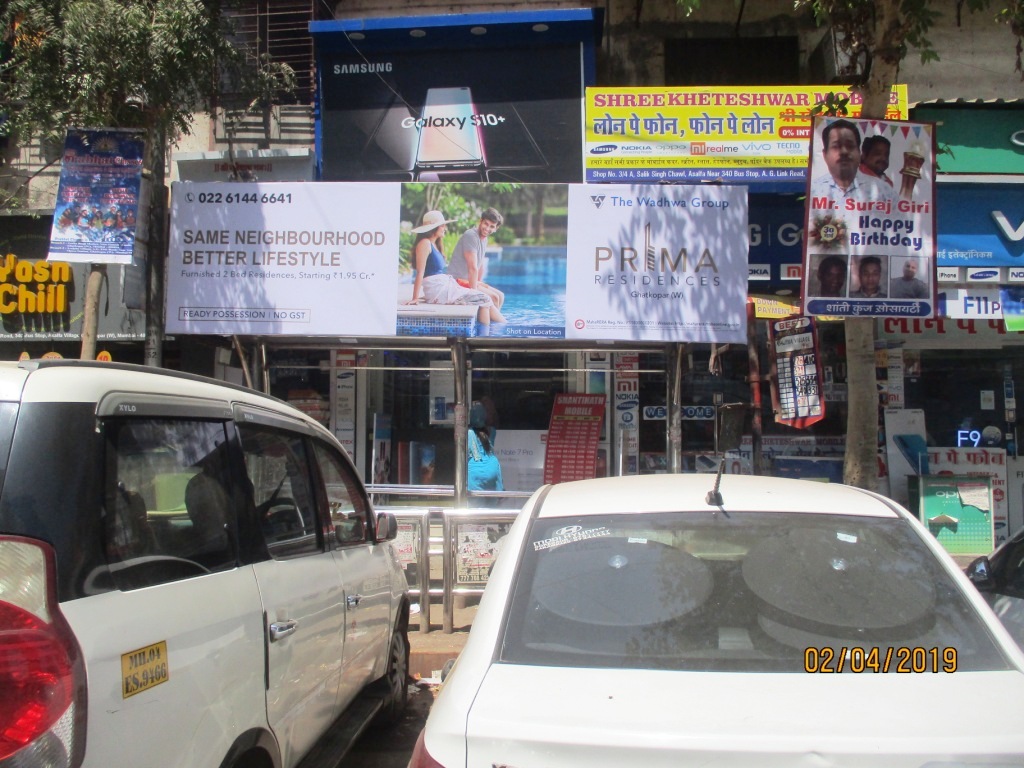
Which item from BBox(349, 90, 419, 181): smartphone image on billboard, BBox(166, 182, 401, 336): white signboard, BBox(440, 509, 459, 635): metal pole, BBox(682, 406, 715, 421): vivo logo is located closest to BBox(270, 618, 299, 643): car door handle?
BBox(440, 509, 459, 635): metal pole

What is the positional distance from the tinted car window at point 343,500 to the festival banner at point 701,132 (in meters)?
5.79

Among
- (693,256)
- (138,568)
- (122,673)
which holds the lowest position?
(122,673)

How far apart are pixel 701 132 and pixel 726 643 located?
8.03 metres

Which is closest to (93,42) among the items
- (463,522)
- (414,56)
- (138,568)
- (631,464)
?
(414,56)

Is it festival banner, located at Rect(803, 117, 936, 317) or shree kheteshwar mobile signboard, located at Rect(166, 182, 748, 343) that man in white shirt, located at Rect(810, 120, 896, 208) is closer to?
festival banner, located at Rect(803, 117, 936, 317)

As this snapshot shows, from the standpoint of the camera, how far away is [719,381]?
10.8m

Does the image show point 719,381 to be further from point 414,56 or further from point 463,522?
point 414,56

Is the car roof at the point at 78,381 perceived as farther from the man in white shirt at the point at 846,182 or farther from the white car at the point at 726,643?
the man in white shirt at the point at 846,182

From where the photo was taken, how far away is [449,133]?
10.5m

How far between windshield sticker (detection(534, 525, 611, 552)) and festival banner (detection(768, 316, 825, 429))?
608cm

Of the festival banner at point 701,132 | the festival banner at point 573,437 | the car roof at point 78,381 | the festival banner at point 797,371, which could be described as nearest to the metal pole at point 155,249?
the festival banner at point 701,132

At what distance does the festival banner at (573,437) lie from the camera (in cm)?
1044

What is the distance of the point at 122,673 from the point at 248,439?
4.33ft

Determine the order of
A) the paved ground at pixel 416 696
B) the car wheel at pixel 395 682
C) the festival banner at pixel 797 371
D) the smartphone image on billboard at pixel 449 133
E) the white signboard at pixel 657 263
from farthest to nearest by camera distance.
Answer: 1. the smartphone image on billboard at pixel 449 133
2. the festival banner at pixel 797 371
3. the white signboard at pixel 657 263
4. the car wheel at pixel 395 682
5. the paved ground at pixel 416 696
